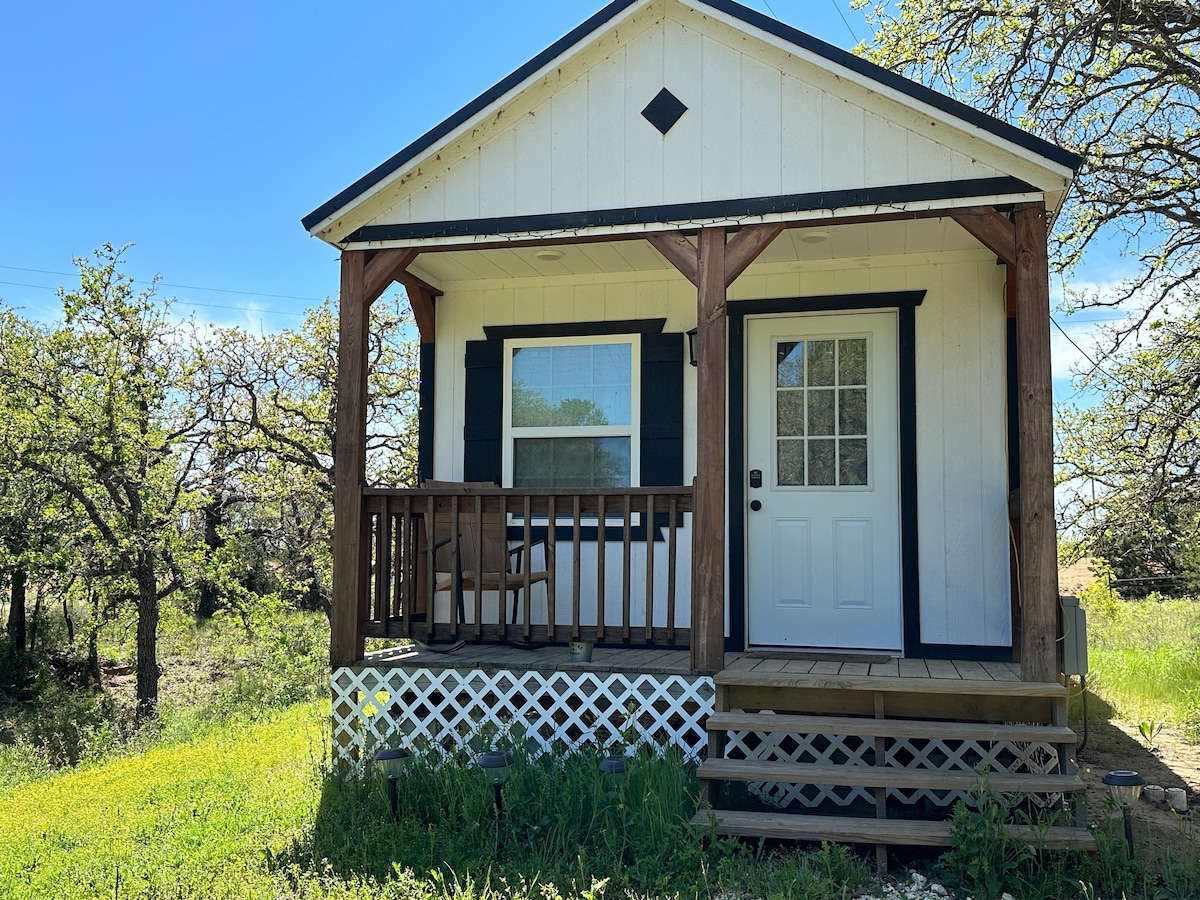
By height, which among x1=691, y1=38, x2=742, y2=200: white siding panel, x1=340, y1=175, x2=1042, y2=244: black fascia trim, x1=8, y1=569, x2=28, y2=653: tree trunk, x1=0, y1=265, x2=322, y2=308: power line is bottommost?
x1=8, y1=569, x2=28, y2=653: tree trunk

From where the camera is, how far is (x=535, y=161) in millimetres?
5648

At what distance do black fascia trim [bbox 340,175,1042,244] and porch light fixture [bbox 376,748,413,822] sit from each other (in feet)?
9.15

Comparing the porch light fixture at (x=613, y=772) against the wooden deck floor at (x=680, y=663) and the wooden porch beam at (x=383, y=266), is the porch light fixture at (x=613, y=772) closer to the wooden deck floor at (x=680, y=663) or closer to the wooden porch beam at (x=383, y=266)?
the wooden deck floor at (x=680, y=663)

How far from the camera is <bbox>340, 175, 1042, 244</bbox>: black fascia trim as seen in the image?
5.00 metres

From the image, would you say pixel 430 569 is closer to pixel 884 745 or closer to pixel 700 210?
pixel 700 210

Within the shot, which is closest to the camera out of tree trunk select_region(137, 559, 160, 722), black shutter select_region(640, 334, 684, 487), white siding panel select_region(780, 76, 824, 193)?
white siding panel select_region(780, 76, 824, 193)

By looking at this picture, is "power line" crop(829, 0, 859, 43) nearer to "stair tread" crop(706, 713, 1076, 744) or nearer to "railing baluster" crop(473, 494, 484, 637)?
"railing baluster" crop(473, 494, 484, 637)

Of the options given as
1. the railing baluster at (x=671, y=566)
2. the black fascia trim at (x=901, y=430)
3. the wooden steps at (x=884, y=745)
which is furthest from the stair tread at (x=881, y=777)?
the black fascia trim at (x=901, y=430)

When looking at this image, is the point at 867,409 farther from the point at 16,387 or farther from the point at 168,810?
the point at 16,387

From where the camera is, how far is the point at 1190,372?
8859 mm

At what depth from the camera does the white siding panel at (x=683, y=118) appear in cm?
539

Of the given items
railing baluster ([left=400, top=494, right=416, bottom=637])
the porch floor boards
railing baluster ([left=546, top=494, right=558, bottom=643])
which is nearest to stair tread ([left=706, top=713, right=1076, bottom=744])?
the porch floor boards

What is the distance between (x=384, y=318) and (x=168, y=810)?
10.3m

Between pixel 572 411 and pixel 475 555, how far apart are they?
153 cm
